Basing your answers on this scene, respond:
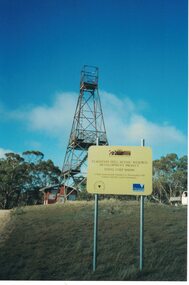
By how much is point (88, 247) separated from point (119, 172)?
3.05 meters

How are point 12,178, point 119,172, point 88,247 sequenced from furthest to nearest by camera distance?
1. point 12,178
2. point 88,247
3. point 119,172

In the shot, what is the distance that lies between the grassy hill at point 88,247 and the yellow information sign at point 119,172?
1874 mm

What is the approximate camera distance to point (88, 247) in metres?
11.5

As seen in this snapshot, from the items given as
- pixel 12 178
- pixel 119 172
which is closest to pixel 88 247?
pixel 119 172

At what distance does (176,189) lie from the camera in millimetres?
51438

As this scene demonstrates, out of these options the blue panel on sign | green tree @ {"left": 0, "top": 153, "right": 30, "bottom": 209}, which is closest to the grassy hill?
the blue panel on sign

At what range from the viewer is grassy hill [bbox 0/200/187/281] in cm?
945

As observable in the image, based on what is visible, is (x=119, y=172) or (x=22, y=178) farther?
(x=22, y=178)

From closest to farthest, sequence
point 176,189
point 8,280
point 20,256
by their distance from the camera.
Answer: point 8,280, point 20,256, point 176,189

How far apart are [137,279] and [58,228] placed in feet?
16.9

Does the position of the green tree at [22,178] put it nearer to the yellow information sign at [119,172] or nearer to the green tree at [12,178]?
the green tree at [12,178]

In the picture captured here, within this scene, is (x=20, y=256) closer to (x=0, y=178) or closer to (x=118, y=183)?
(x=118, y=183)

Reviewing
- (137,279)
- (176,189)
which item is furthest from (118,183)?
(176,189)

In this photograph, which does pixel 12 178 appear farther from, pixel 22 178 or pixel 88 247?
pixel 88 247
